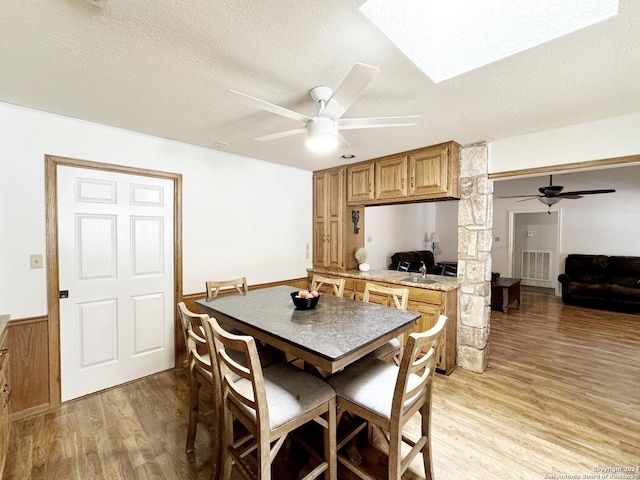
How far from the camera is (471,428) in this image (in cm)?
207

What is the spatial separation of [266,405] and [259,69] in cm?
180

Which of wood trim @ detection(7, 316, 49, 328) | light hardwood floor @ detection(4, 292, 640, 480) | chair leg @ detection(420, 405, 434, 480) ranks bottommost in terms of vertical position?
light hardwood floor @ detection(4, 292, 640, 480)

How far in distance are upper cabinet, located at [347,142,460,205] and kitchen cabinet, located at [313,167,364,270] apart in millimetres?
192

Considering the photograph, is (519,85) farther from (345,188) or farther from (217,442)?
(217,442)

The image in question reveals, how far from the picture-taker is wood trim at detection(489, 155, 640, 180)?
7.29 ft

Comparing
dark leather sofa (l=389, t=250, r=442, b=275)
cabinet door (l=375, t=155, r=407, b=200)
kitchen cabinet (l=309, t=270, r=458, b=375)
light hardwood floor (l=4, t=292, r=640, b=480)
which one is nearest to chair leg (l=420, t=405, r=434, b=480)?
light hardwood floor (l=4, t=292, r=640, b=480)

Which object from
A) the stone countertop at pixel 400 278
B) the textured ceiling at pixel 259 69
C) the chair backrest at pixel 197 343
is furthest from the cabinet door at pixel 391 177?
the chair backrest at pixel 197 343

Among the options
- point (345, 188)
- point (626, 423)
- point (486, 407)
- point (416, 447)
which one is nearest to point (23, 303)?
point (416, 447)

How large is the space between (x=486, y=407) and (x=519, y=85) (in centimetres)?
245

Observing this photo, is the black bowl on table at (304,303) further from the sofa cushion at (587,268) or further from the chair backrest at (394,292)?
the sofa cushion at (587,268)

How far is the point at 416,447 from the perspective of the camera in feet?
4.98

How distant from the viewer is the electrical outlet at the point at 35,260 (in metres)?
2.21

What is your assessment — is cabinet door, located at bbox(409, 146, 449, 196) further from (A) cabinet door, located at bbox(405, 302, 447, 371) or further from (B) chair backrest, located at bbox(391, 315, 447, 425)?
(B) chair backrest, located at bbox(391, 315, 447, 425)

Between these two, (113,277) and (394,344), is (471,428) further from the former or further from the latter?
(113,277)
